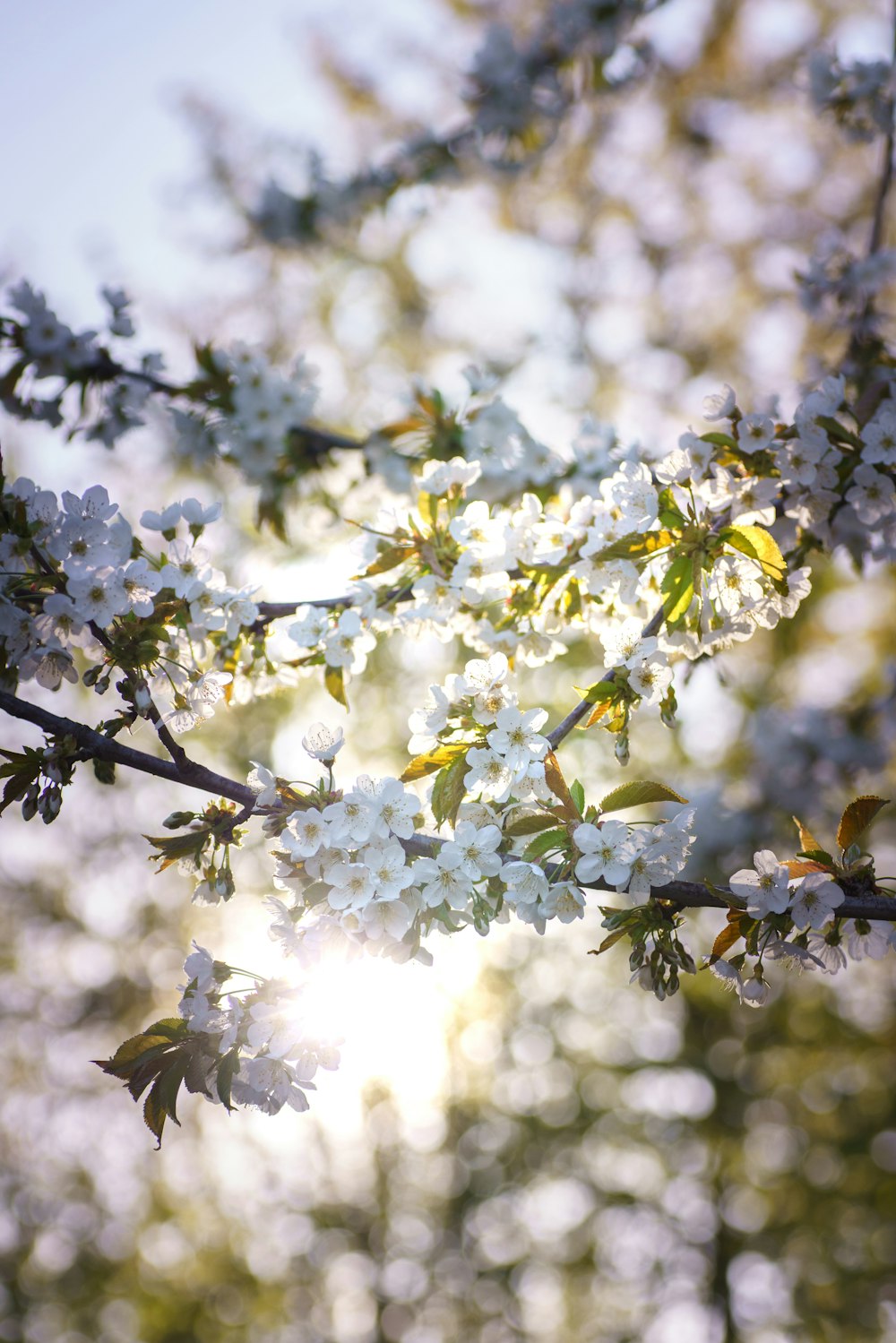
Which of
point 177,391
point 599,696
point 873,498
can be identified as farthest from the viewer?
point 177,391

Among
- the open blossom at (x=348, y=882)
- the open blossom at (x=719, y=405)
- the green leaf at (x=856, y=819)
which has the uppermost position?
the open blossom at (x=719, y=405)

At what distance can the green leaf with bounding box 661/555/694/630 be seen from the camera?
1.67 metres

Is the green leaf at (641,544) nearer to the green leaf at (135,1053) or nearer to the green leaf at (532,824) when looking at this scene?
the green leaf at (532,824)

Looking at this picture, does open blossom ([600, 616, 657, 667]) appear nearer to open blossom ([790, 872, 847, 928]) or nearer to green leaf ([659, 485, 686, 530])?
green leaf ([659, 485, 686, 530])

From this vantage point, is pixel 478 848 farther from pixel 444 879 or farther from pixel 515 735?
pixel 515 735

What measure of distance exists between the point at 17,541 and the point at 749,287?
7.49m

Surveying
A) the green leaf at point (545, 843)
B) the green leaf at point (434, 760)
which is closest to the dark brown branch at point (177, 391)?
the green leaf at point (434, 760)

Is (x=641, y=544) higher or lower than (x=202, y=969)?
higher

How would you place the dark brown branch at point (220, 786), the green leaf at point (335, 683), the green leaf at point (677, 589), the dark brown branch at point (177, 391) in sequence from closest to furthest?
1. the dark brown branch at point (220, 786)
2. the green leaf at point (677, 589)
3. the green leaf at point (335, 683)
4. the dark brown branch at point (177, 391)

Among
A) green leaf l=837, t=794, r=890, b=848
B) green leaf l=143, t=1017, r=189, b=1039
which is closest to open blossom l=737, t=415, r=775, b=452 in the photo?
green leaf l=837, t=794, r=890, b=848

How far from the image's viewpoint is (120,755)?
1.49 metres

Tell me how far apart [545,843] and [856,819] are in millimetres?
562

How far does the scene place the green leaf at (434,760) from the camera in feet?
5.01

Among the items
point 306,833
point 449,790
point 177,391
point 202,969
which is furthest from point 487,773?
point 177,391
